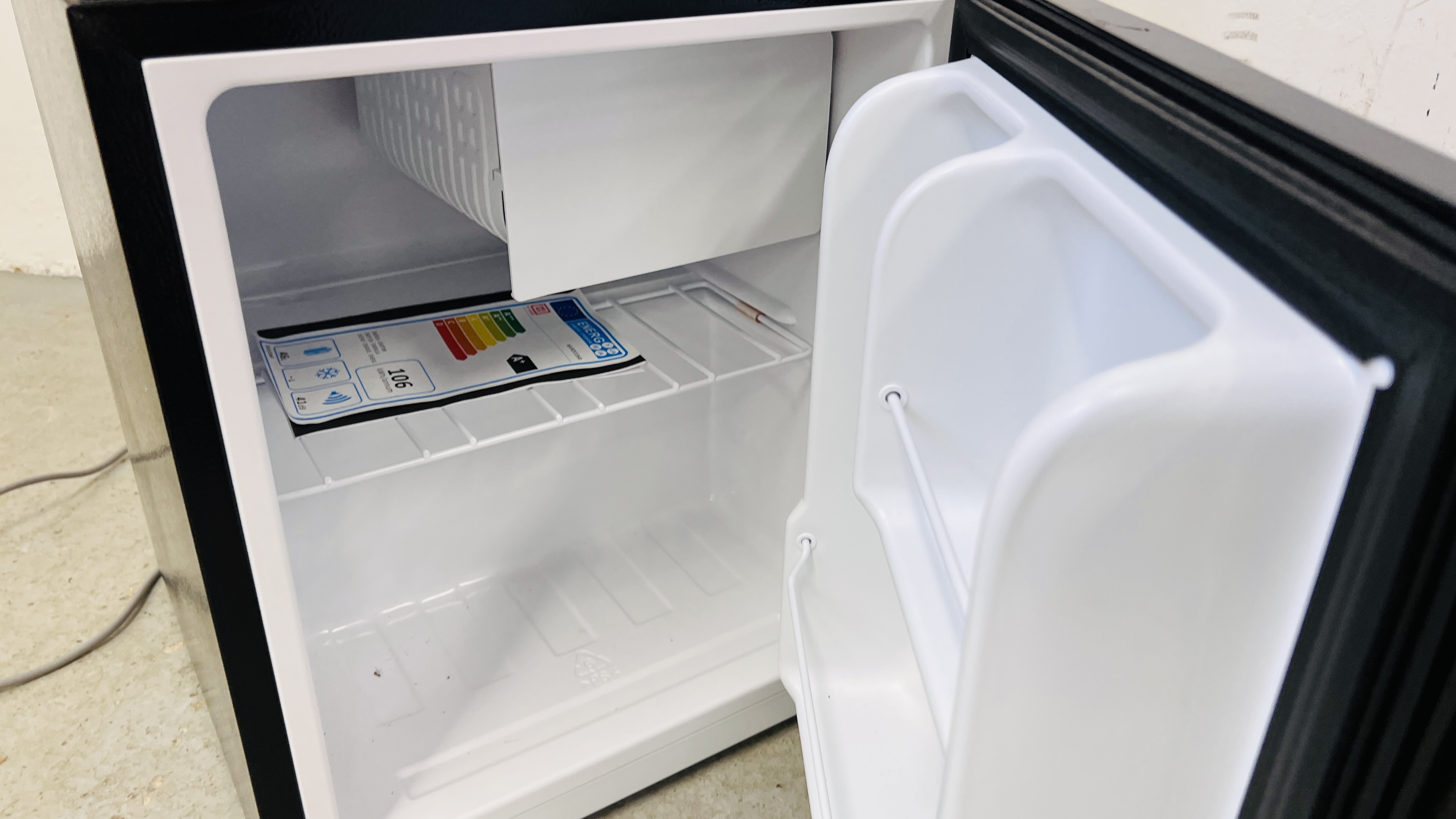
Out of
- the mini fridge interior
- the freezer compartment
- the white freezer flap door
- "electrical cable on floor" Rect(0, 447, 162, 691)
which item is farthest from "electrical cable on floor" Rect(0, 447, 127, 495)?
the white freezer flap door

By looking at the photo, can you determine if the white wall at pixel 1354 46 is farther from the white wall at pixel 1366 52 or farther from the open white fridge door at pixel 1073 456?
the open white fridge door at pixel 1073 456

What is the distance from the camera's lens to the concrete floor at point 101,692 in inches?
45.6

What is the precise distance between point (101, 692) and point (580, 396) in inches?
29.5

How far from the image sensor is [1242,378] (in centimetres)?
38

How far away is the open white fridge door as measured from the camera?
39 cm

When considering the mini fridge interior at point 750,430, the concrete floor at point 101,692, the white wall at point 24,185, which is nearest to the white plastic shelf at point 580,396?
the mini fridge interior at point 750,430

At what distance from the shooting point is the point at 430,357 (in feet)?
3.88

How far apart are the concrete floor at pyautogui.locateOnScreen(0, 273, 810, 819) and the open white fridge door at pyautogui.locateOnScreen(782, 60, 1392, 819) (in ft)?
1.39

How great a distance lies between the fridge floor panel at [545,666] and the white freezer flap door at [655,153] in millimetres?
499

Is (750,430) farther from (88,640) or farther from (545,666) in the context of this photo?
(88,640)

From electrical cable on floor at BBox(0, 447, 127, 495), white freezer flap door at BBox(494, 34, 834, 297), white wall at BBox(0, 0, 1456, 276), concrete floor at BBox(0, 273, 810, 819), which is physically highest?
white wall at BBox(0, 0, 1456, 276)

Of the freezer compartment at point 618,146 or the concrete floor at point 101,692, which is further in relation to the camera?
the concrete floor at point 101,692

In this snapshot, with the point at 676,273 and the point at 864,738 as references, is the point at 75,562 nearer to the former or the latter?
the point at 676,273

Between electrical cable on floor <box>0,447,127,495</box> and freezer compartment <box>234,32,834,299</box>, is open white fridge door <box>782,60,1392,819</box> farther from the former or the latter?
electrical cable on floor <box>0,447,127,495</box>
